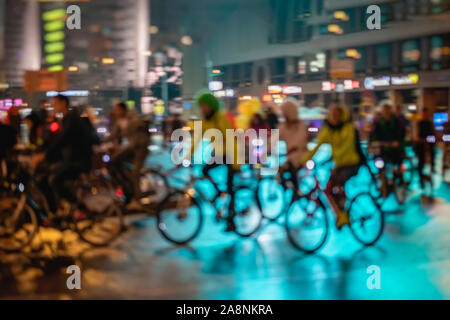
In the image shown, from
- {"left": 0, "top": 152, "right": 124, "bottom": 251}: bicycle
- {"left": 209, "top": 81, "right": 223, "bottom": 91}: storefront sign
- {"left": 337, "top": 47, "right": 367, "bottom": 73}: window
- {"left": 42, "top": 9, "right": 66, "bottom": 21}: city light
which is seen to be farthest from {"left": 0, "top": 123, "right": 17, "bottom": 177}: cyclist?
{"left": 337, "top": 47, "right": 367, "bottom": 73}: window

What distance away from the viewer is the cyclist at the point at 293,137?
8.48 meters

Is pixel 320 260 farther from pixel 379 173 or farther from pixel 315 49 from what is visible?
pixel 315 49

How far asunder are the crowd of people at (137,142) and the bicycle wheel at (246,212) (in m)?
0.15

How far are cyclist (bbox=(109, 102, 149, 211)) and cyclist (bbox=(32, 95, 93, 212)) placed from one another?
6.12ft

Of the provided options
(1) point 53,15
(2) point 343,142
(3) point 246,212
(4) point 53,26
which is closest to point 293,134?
(2) point 343,142

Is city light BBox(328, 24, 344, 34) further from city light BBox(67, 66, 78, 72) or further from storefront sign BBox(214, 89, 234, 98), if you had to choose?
storefront sign BBox(214, 89, 234, 98)

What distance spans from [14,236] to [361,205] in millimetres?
4164

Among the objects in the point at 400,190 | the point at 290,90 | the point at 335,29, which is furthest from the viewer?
the point at 335,29

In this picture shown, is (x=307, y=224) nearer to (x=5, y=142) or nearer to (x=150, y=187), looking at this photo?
(x=150, y=187)

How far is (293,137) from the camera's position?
339 inches

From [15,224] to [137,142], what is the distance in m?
3.00

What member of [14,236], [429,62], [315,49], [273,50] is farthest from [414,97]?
[14,236]

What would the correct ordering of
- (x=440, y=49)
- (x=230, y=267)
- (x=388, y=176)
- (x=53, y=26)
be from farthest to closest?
(x=440, y=49) < (x=53, y=26) < (x=388, y=176) < (x=230, y=267)
